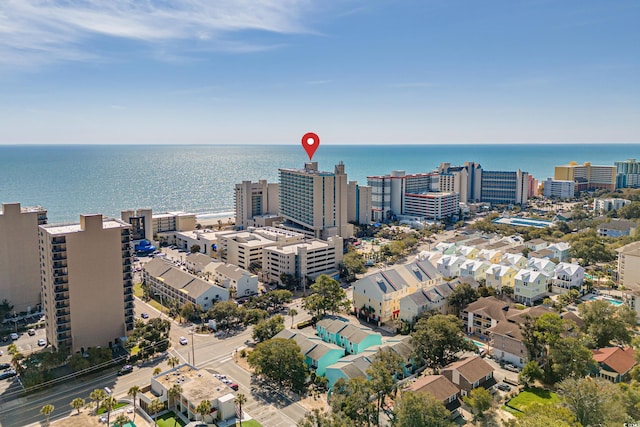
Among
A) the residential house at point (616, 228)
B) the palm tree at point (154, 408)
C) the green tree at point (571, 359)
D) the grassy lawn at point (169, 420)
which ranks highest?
the residential house at point (616, 228)

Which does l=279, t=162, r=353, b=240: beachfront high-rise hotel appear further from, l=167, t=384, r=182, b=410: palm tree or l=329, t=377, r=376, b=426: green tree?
l=329, t=377, r=376, b=426: green tree

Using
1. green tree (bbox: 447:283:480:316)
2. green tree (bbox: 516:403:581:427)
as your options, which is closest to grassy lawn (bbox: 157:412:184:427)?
green tree (bbox: 516:403:581:427)

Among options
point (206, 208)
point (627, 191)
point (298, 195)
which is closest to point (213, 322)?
point (298, 195)

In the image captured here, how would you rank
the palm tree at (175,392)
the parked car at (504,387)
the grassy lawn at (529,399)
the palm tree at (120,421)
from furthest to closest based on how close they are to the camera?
the parked car at (504,387) < the grassy lawn at (529,399) < the palm tree at (175,392) < the palm tree at (120,421)

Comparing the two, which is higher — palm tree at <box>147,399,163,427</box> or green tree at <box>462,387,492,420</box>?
green tree at <box>462,387,492,420</box>

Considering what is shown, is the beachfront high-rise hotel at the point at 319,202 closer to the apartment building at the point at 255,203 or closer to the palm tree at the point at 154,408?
the apartment building at the point at 255,203

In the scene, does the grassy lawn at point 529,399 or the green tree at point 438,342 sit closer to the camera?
the grassy lawn at point 529,399

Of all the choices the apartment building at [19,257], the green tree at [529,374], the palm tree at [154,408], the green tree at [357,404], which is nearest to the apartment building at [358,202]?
the apartment building at [19,257]

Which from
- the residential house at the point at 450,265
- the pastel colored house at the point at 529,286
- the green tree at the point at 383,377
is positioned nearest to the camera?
A: the green tree at the point at 383,377

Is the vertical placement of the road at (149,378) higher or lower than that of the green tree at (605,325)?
lower
